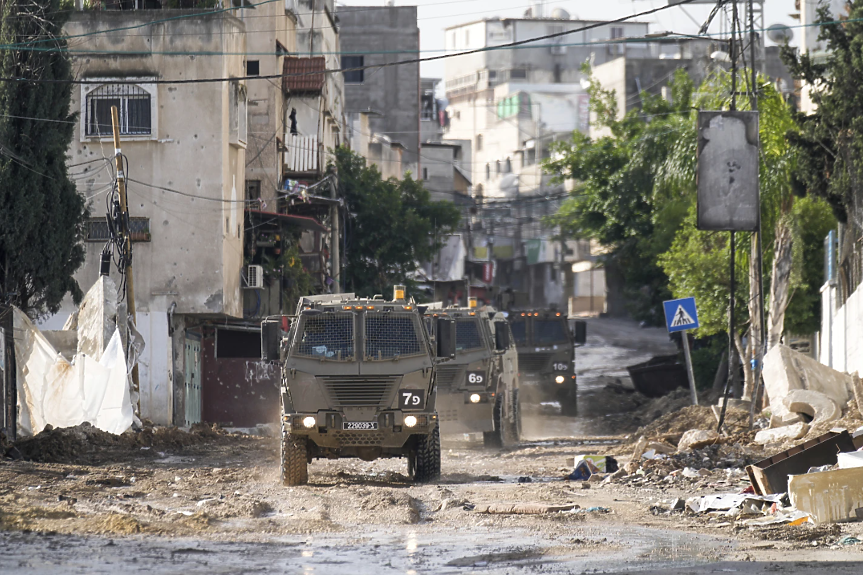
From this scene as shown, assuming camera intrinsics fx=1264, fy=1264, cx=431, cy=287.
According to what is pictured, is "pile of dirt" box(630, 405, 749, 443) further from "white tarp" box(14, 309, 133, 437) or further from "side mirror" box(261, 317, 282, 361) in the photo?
"white tarp" box(14, 309, 133, 437)

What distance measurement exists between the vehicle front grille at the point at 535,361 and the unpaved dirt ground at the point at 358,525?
45.0 ft

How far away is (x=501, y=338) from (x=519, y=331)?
11.6 m

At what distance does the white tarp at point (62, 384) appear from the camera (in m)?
19.8

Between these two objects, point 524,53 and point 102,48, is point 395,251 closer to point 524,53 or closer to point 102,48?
point 102,48

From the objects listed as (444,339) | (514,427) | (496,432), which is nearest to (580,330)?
(514,427)

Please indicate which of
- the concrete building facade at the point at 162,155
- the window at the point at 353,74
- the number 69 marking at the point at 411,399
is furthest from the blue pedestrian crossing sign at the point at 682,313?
the window at the point at 353,74

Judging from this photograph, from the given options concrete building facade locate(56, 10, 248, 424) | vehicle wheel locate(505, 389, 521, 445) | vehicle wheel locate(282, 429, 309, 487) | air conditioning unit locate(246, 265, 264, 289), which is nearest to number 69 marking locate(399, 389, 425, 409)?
vehicle wheel locate(282, 429, 309, 487)

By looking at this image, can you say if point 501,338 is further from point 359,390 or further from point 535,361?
point 535,361

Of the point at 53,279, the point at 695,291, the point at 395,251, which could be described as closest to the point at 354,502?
the point at 53,279

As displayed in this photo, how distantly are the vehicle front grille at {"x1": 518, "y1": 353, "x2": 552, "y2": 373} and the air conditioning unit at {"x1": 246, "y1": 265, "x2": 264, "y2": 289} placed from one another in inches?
274

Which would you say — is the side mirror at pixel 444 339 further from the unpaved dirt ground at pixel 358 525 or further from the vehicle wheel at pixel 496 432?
the vehicle wheel at pixel 496 432

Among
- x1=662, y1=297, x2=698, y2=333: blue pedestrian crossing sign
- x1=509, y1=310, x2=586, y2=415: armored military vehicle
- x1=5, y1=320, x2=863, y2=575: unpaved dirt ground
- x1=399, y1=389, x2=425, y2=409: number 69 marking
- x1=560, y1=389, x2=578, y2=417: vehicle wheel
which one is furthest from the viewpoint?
x1=560, y1=389, x2=578, y2=417: vehicle wheel

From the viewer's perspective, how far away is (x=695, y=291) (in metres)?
29.9

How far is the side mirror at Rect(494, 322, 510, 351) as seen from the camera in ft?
69.2
